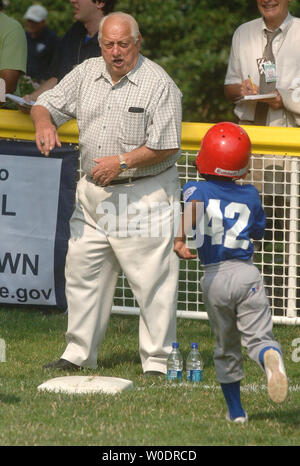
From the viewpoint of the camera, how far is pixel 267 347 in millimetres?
6086

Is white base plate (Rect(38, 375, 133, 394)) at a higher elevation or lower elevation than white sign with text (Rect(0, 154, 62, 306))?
lower

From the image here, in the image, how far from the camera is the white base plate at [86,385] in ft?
23.3

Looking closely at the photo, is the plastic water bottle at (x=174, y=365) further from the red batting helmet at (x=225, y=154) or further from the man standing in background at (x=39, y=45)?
the man standing in background at (x=39, y=45)

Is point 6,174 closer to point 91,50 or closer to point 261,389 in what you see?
point 91,50

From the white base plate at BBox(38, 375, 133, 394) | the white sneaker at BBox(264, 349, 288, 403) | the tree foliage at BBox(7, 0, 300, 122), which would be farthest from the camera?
the tree foliage at BBox(7, 0, 300, 122)

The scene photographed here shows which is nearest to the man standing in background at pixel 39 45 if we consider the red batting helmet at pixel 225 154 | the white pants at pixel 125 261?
the white pants at pixel 125 261

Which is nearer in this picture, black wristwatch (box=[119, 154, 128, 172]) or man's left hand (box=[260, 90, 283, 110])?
black wristwatch (box=[119, 154, 128, 172])

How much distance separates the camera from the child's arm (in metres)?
6.04

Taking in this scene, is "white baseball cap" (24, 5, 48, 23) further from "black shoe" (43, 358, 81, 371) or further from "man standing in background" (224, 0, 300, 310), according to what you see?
"black shoe" (43, 358, 81, 371)

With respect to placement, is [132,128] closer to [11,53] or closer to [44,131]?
[44,131]

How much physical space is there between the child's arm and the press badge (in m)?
3.22

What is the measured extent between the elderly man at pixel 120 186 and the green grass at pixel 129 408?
0.36 metres

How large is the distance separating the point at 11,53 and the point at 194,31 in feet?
38.6

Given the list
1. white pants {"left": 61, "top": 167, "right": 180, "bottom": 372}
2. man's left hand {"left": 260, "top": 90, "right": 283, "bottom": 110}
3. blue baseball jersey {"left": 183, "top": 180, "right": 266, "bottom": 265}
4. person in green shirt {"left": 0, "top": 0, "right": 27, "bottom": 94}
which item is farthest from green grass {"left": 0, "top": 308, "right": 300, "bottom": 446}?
person in green shirt {"left": 0, "top": 0, "right": 27, "bottom": 94}
